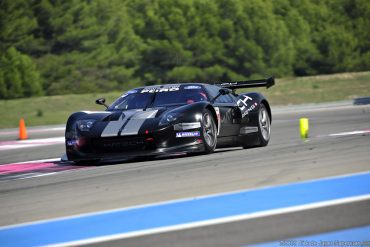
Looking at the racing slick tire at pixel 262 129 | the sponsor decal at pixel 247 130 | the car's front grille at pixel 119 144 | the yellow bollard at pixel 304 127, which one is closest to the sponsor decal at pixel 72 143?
the car's front grille at pixel 119 144

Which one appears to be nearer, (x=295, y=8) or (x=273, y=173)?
(x=273, y=173)

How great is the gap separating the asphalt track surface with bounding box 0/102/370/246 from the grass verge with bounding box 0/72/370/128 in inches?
1053

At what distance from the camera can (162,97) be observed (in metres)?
12.0

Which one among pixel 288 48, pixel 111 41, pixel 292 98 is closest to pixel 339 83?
pixel 292 98

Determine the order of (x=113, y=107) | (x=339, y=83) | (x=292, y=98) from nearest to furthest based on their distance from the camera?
(x=113, y=107), (x=292, y=98), (x=339, y=83)

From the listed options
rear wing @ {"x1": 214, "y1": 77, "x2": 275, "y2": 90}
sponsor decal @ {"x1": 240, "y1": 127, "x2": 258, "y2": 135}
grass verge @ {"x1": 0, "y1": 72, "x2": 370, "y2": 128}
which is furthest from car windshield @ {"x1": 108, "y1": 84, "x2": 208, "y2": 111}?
grass verge @ {"x1": 0, "y1": 72, "x2": 370, "y2": 128}

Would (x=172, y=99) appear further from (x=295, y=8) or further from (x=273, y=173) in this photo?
(x=295, y=8)

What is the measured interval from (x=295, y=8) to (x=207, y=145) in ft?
182

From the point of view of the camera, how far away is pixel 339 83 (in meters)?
49.8

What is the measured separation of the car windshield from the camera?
1191 cm

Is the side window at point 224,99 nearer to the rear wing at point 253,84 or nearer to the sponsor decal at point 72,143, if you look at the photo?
the rear wing at point 253,84

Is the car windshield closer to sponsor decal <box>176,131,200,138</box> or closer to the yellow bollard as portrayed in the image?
sponsor decal <box>176,131,200,138</box>

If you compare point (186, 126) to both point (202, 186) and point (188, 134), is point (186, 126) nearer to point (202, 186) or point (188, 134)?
point (188, 134)

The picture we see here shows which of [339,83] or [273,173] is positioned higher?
[273,173]
